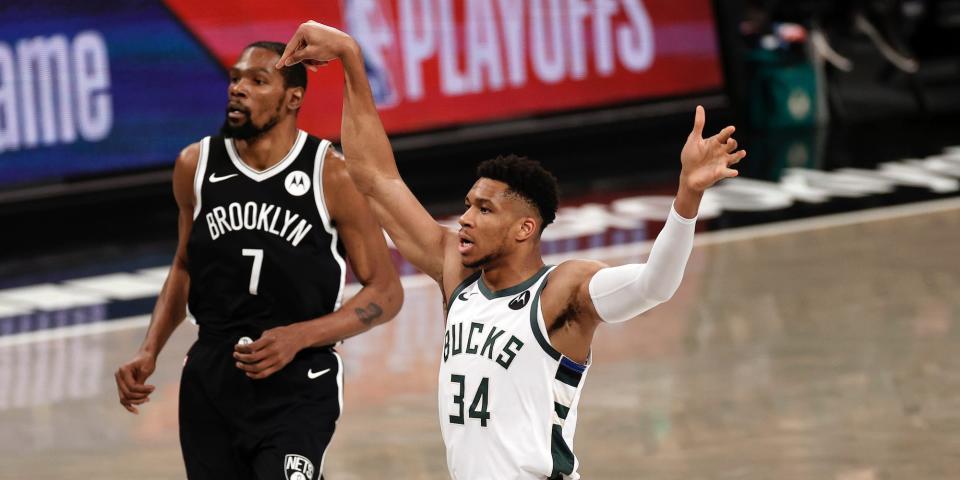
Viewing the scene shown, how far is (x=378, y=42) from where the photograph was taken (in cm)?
1388

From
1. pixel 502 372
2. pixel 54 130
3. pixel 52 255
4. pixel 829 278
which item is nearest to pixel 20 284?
pixel 52 255

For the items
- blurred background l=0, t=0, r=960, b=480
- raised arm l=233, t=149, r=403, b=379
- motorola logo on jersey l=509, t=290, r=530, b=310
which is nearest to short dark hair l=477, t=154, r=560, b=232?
motorola logo on jersey l=509, t=290, r=530, b=310

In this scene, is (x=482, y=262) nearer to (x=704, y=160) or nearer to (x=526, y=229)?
(x=526, y=229)

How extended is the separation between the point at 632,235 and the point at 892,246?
177cm

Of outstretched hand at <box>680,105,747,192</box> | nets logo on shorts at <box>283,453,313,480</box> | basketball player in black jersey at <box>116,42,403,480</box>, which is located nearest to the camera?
outstretched hand at <box>680,105,747,192</box>

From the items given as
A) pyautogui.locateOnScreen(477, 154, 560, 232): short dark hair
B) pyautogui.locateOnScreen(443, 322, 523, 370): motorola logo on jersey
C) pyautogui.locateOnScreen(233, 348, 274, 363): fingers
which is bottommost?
pyautogui.locateOnScreen(233, 348, 274, 363): fingers

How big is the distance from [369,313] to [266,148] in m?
0.61

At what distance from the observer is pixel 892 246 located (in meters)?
11.6

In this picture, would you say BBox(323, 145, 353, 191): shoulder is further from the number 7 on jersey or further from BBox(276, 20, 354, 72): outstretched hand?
BBox(276, 20, 354, 72): outstretched hand

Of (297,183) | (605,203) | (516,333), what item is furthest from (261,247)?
(605,203)

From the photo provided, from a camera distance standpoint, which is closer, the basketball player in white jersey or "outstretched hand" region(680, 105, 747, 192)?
"outstretched hand" region(680, 105, 747, 192)

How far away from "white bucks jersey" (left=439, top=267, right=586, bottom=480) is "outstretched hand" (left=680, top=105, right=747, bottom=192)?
0.62m

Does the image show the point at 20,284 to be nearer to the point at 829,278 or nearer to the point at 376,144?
the point at 829,278

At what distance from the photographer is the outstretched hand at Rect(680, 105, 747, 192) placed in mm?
4195
